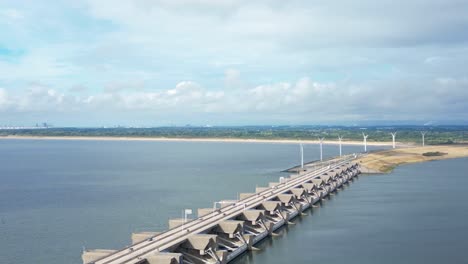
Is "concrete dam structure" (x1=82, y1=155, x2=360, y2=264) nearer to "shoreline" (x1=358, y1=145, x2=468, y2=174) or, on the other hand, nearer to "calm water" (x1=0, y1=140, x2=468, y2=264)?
"calm water" (x1=0, y1=140, x2=468, y2=264)

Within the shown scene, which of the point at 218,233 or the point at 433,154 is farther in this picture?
the point at 433,154

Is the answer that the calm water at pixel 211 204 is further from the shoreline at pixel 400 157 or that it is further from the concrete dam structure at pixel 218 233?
the shoreline at pixel 400 157

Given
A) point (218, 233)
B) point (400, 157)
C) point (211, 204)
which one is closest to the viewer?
point (218, 233)

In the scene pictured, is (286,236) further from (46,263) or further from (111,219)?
(46,263)

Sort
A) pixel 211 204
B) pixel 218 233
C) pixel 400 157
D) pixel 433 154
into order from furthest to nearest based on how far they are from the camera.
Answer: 1. pixel 433 154
2. pixel 400 157
3. pixel 211 204
4. pixel 218 233

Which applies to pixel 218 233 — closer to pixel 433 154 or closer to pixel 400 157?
pixel 400 157

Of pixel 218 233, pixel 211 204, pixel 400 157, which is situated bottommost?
pixel 211 204

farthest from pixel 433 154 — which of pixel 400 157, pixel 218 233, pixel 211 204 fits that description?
pixel 218 233
